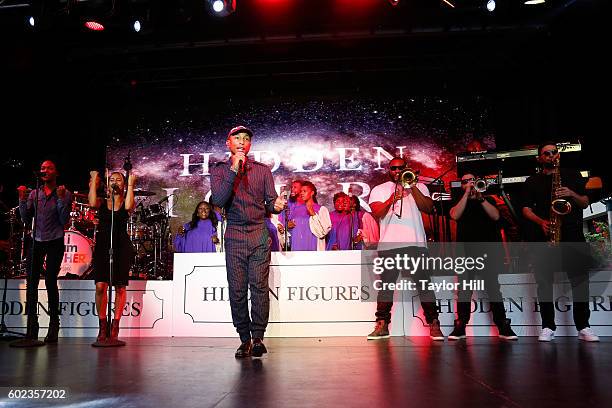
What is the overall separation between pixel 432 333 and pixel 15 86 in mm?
8496

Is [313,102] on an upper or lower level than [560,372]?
upper

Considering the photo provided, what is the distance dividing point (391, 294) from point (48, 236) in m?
4.22

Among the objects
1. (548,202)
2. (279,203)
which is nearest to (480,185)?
(548,202)

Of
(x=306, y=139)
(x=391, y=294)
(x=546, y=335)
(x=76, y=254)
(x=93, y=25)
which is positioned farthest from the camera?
(x=306, y=139)

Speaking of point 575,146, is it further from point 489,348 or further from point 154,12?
point 154,12

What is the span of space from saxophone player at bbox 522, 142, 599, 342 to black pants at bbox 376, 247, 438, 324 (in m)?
1.18

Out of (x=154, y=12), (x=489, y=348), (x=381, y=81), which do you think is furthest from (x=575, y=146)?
(x=154, y=12)

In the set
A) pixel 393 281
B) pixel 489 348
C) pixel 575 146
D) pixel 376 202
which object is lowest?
pixel 489 348

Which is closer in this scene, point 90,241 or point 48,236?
point 48,236

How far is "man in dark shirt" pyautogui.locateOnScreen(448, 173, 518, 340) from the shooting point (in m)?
6.06

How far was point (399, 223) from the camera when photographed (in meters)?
6.05

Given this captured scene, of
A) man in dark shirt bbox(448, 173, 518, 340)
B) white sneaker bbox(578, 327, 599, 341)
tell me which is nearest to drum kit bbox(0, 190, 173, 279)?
man in dark shirt bbox(448, 173, 518, 340)

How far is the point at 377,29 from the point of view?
390 inches

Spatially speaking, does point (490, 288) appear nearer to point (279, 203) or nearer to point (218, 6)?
point (279, 203)
